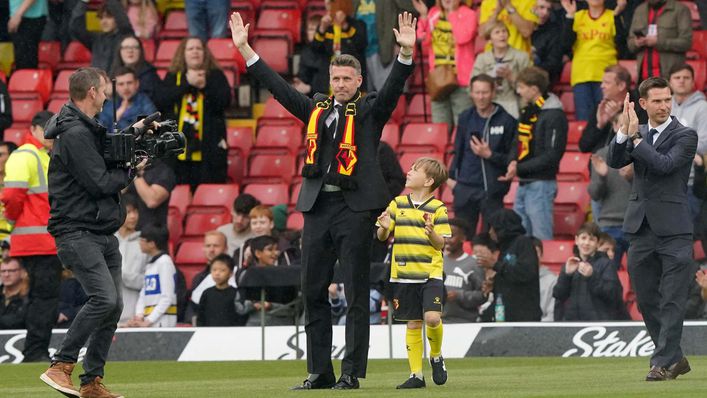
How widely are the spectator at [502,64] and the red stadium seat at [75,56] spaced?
20.9ft

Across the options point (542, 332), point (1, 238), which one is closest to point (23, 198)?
point (1, 238)

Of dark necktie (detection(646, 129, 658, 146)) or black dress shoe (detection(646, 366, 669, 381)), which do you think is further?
dark necktie (detection(646, 129, 658, 146))

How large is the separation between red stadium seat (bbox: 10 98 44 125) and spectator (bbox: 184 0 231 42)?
2.45 metres

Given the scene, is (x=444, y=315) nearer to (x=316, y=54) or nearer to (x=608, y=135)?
(x=608, y=135)

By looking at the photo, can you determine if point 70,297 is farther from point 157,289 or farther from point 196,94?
point 196,94

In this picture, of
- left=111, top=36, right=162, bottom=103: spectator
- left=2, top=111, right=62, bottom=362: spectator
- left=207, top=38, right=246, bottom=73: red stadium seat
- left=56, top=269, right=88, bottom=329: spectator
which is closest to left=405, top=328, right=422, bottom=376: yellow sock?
left=2, top=111, right=62, bottom=362: spectator

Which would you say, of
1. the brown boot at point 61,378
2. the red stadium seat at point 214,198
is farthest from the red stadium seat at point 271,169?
the brown boot at point 61,378

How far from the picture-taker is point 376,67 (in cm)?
2052

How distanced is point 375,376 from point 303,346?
3.75 m

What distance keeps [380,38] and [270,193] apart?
2510mm

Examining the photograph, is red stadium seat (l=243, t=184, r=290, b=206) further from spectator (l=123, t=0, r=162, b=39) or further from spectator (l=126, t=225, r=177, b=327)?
spectator (l=123, t=0, r=162, b=39)

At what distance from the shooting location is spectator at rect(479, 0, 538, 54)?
64.1 ft

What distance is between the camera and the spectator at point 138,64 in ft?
65.3

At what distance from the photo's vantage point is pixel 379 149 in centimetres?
1655
